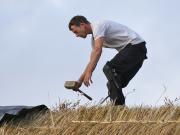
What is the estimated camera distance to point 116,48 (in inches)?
274

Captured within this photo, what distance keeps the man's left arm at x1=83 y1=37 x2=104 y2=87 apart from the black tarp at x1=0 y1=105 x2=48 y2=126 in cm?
40

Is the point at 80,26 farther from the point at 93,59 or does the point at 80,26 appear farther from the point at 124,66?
the point at 124,66

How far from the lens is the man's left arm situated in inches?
258

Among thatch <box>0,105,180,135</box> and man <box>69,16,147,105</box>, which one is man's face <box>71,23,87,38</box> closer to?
man <box>69,16,147,105</box>

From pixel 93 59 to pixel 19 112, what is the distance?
0.73m

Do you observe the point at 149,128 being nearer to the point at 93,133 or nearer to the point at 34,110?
the point at 93,133

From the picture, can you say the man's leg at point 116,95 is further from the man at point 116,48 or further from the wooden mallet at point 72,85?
the wooden mallet at point 72,85

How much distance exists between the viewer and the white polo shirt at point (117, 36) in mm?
6828

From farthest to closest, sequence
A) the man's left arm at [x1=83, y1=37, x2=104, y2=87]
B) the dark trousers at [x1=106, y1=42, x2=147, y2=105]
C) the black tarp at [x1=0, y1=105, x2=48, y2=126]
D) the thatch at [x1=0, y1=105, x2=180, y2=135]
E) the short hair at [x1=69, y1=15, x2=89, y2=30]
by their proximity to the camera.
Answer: the short hair at [x1=69, y1=15, x2=89, y2=30] → the dark trousers at [x1=106, y1=42, x2=147, y2=105] → the man's left arm at [x1=83, y1=37, x2=104, y2=87] → the black tarp at [x1=0, y1=105, x2=48, y2=126] → the thatch at [x1=0, y1=105, x2=180, y2=135]

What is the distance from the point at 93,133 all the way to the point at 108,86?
858mm

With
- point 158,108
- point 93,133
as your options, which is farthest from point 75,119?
point 158,108

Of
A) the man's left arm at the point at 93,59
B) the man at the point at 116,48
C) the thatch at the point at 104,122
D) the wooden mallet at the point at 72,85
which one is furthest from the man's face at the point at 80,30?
the thatch at the point at 104,122

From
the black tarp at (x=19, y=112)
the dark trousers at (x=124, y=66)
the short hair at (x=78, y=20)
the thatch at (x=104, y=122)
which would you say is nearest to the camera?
the thatch at (x=104, y=122)

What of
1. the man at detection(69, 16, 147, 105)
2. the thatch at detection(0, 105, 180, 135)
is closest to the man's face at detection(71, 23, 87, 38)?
the man at detection(69, 16, 147, 105)
